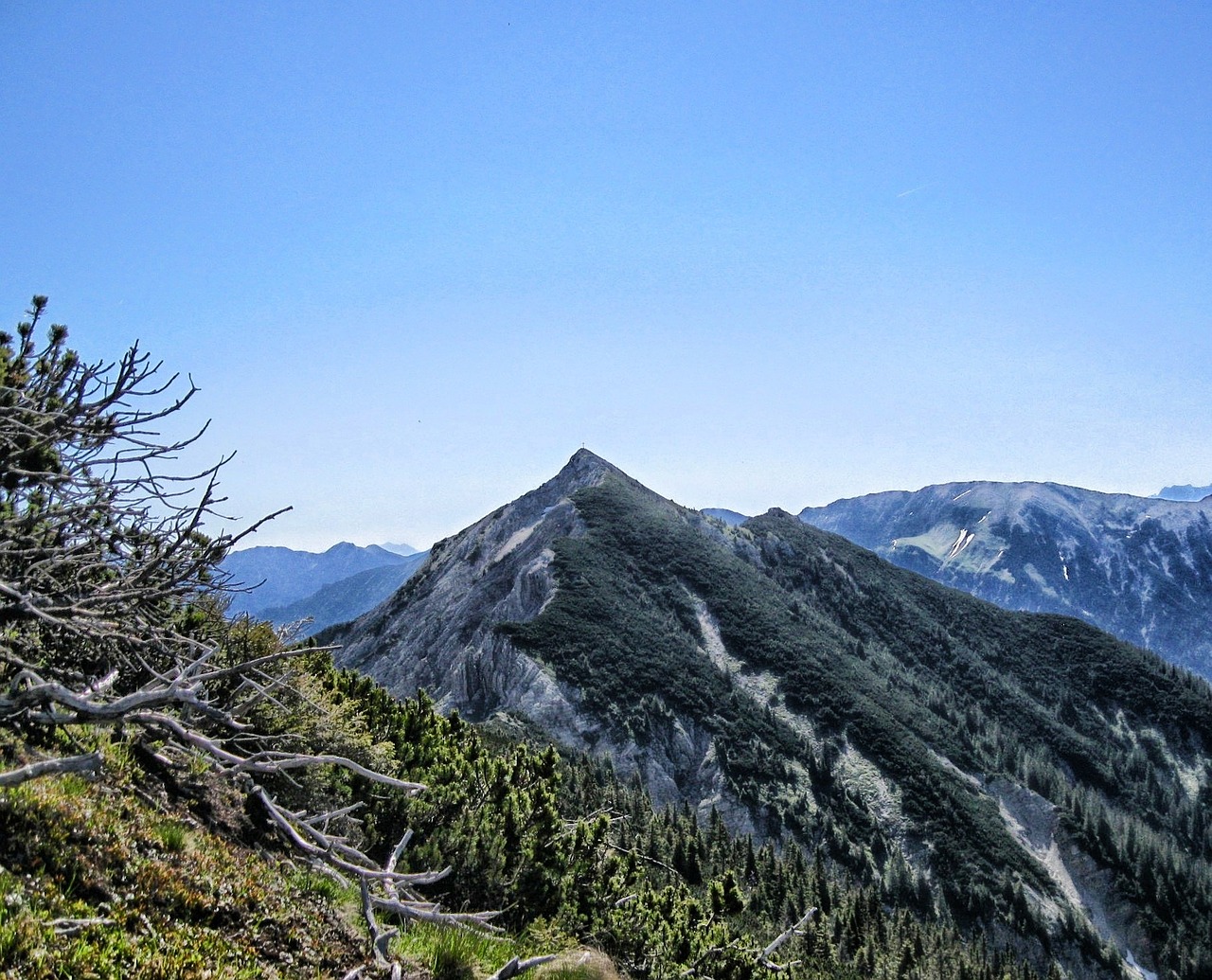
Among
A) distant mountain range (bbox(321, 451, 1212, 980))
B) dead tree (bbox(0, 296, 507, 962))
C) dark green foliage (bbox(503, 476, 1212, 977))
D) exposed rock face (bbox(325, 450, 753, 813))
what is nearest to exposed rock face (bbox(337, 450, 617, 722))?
exposed rock face (bbox(325, 450, 753, 813))

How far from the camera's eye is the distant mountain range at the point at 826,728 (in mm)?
111000

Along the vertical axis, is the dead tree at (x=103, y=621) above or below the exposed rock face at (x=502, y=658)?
above

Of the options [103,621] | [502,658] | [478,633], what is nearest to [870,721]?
[502,658]

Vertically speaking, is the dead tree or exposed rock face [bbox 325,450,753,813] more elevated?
the dead tree

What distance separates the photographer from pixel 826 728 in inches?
5261

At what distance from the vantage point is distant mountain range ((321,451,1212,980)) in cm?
11100

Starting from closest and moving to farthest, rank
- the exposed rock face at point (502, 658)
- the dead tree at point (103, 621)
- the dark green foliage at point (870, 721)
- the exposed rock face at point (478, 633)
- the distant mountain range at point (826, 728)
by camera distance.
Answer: the dead tree at point (103, 621), the distant mountain range at point (826, 728), the dark green foliage at point (870, 721), the exposed rock face at point (502, 658), the exposed rock face at point (478, 633)

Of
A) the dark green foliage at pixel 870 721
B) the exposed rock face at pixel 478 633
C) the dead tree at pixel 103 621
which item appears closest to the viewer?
the dead tree at pixel 103 621

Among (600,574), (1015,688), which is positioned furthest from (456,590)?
(1015,688)

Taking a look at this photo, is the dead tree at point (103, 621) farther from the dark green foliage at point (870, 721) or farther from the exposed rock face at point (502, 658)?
the dark green foliage at point (870, 721)

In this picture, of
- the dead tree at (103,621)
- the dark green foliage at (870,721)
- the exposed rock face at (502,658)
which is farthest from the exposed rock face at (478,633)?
the dead tree at (103,621)

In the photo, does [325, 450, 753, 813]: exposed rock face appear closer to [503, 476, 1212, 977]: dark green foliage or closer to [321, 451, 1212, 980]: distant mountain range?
[321, 451, 1212, 980]: distant mountain range

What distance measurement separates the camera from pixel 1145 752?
185 m

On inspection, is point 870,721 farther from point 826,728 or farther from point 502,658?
point 502,658
